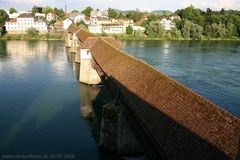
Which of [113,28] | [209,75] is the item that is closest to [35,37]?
[113,28]

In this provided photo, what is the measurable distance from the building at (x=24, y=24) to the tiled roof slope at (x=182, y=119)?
9149 cm

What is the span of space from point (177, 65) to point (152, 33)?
55820mm

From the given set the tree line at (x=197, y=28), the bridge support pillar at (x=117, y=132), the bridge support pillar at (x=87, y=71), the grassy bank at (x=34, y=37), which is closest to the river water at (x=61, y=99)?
the bridge support pillar at (x=117, y=132)

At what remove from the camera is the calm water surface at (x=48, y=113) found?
20.2m

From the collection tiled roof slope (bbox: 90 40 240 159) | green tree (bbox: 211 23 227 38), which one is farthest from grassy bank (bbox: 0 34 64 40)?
tiled roof slope (bbox: 90 40 240 159)

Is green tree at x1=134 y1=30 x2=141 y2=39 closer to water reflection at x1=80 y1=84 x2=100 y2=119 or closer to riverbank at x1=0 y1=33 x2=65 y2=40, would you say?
riverbank at x1=0 y1=33 x2=65 y2=40

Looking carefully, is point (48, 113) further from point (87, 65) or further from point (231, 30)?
point (231, 30)

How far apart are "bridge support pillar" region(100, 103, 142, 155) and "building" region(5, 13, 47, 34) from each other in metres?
88.7

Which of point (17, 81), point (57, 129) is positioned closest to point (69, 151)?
point (57, 129)

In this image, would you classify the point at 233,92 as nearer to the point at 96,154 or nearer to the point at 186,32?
the point at 96,154

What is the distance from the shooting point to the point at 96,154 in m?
19.4

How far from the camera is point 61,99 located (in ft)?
101

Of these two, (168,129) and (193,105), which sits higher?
(193,105)

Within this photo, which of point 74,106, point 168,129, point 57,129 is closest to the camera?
point 168,129
